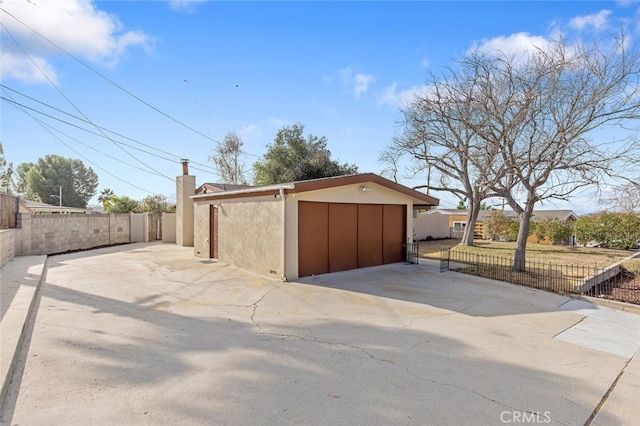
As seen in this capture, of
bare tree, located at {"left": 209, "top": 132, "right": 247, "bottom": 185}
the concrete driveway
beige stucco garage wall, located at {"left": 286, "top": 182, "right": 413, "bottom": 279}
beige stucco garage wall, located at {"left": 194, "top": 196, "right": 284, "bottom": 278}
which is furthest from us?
bare tree, located at {"left": 209, "top": 132, "right": 247, "bottom": 185}

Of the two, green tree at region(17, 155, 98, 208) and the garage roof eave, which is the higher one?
green tree at region(17, 155, 98, 208)

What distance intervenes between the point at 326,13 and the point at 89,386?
10831mm

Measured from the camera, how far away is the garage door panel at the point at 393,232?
1158 cm

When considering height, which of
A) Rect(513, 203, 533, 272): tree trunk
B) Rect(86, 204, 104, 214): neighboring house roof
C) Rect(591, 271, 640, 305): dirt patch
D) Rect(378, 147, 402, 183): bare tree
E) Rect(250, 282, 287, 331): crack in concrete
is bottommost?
Rect(591, 271, 640, 305): dirt patch

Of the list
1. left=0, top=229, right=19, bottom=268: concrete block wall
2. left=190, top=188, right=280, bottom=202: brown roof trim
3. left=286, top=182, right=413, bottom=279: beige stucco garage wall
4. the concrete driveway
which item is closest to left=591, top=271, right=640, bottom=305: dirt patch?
the concrete driveway

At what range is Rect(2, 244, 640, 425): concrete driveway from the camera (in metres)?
3.08

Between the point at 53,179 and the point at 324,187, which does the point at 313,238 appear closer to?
the point at 324,187

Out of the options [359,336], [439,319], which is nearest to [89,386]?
[359,336]

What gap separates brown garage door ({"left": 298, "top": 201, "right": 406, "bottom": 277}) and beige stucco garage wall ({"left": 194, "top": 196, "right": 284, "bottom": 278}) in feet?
2.05

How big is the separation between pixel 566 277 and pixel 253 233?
9.53 m

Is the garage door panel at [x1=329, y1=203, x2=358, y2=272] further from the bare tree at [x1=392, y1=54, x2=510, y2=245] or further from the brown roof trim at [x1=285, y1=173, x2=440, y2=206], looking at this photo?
the bare tree at [x1=392, y1=54, x2=510, y2=245]

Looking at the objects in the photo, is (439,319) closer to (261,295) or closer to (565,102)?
(261,295)

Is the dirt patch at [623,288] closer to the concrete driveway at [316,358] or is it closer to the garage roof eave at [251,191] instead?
the concrete driveway at [316,358]

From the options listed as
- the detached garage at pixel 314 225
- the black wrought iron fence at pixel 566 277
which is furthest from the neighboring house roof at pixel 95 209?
the black wrought iron fence at pixel 566 277
